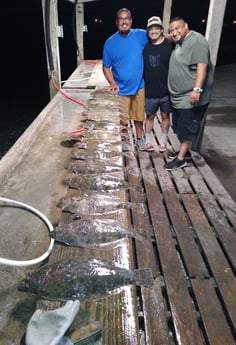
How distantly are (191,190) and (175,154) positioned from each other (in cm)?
119

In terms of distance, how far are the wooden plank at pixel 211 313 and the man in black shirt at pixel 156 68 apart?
3.04 metres

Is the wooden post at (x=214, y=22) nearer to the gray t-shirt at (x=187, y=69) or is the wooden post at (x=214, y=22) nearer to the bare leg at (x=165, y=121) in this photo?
the gray t-shirt at (x=187, y=69)

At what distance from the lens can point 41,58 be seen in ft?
84.3

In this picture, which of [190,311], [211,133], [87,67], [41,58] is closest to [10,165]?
[190,311]

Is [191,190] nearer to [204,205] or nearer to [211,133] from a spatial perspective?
[204,205]

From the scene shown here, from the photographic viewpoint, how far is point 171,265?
2604mm

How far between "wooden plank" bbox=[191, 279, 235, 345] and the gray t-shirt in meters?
2.58

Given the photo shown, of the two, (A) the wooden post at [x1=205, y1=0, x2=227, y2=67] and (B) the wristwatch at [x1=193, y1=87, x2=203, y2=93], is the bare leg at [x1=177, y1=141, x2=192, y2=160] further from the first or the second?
(A) the wooden post at [x1=205, y1=0, x2=227, y2=67]

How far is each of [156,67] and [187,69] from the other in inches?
25.9

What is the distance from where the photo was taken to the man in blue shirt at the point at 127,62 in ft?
14.7

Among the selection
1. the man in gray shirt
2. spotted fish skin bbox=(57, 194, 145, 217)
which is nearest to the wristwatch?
the man in gray shirt

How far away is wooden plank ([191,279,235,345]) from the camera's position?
1992 mm

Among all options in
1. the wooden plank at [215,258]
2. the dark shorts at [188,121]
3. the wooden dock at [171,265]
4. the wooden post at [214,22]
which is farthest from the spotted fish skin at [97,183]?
the wooden post at [214,22]

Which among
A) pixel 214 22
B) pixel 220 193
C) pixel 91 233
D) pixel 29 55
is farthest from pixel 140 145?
pixel 29 55
